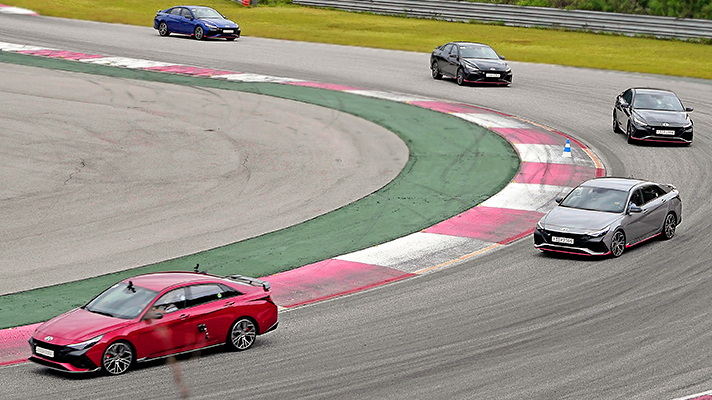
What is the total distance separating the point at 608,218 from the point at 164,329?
9.44m

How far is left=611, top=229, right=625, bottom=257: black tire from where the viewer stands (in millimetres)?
18297

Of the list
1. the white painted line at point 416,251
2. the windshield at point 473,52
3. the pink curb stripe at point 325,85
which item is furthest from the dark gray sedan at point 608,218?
the windshield at point 473,52

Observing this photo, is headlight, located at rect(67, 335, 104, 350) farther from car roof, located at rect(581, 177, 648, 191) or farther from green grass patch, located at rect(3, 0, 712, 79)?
green grass patch, located at rect(3, 0, 712, 79)

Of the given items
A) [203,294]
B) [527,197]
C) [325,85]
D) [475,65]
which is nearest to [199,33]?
[325,85]

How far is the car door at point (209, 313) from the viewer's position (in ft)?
44.4

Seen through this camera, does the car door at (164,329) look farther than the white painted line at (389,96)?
No

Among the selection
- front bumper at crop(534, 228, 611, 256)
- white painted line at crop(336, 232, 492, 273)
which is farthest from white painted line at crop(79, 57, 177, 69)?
front bumper at crop(534, 228, 611, 256)

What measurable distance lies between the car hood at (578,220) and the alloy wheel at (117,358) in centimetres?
906

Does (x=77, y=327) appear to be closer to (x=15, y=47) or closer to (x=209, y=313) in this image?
(x=209, y=313)

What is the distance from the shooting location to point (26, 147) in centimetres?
2642

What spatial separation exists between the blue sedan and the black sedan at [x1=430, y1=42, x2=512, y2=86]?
1383 cm

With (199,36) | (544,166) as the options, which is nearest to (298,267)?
(544,166)

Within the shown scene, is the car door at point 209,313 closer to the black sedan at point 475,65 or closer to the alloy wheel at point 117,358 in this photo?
the alloy wheel at point 117,358

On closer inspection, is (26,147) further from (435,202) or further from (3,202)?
(435,202)
